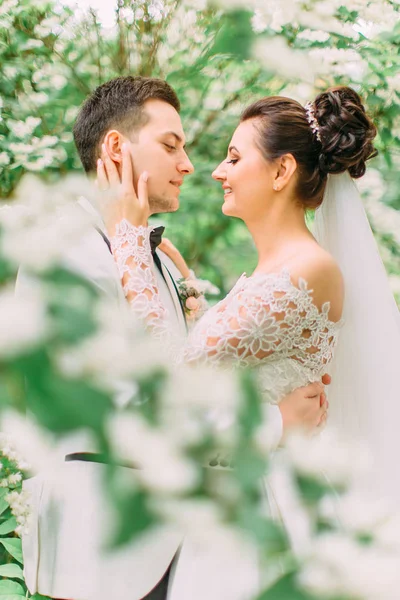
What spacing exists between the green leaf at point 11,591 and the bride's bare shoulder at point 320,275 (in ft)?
4.41

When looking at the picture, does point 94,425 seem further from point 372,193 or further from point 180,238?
point 180,238

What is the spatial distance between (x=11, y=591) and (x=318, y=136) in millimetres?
1748

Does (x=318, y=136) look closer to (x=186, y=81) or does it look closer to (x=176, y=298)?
(x=176, y=298)

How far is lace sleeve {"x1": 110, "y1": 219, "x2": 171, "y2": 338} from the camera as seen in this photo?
64.8 inches

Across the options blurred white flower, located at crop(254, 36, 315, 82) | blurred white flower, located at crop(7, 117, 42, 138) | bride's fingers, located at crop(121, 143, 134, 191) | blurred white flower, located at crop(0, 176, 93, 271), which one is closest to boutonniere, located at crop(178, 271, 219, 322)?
bride's fingers, located at crop(121, 143, 134, 191)

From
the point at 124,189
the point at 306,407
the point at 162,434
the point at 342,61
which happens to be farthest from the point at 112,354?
the point at 342,61

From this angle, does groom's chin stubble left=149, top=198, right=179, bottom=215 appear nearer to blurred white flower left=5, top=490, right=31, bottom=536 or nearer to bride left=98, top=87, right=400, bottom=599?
bride left=98, top=87, right=400, bottom=599

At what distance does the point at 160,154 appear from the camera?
2.10 metres

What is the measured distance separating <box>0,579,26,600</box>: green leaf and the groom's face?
4.31 ft

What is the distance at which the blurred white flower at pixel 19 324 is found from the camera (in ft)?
1.22

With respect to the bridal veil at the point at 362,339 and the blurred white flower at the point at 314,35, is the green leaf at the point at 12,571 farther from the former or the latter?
the blurred white flower at the point at 314,35

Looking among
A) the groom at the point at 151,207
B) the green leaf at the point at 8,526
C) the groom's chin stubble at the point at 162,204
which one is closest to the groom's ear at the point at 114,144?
the groom at the point at 151,207

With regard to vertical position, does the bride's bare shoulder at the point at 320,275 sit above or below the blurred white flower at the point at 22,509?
above

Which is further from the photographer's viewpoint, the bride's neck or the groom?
the bride's neck
